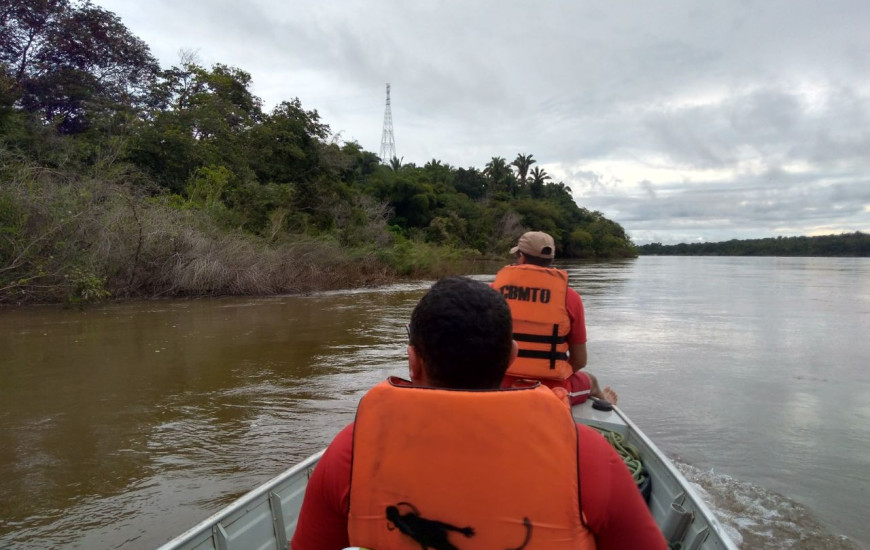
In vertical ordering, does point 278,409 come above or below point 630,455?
below

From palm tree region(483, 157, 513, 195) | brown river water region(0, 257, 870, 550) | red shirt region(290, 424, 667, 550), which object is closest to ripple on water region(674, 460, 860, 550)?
brown river water region(0, 257, 870, 550)

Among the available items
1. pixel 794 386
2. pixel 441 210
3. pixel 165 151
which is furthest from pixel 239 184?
pixel 441 210

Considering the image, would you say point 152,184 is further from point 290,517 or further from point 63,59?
point 290,517

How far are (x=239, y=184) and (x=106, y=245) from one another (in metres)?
7.96

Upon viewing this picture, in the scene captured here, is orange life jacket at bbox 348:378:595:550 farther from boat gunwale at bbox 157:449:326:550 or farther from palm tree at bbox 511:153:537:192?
palm tree at bbox 511:153:537:192

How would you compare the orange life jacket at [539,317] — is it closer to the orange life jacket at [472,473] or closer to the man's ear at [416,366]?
the man's ear at [416,366]

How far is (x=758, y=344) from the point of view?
11.2m

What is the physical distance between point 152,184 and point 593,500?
18.8 metres

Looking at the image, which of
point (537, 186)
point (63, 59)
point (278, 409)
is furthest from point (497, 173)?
point (278, 409)

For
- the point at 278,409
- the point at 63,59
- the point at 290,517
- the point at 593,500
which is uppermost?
the point at 63,59

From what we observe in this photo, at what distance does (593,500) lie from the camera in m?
1.26

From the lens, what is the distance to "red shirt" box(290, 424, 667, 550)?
4.16 ft

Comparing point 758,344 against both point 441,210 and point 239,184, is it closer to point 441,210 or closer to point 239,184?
point 239,184

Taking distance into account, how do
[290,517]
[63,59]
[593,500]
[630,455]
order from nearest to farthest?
[593,500] < [290,517] < [630,455] < [63,59]
